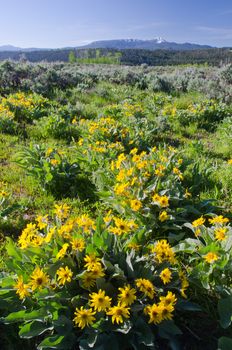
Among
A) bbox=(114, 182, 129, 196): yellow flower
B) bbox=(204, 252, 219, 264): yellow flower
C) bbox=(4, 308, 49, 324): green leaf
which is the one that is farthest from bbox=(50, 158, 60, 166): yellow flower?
bbox=(204, 252, 219, 264): yellow flower

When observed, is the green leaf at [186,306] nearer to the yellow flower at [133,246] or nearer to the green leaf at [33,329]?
the yellow flower at [133,246]

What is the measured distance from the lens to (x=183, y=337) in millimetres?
2449

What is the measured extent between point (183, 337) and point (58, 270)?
1012 millimetres

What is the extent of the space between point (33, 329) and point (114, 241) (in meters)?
0.85

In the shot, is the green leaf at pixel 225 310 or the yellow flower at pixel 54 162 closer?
the green leaf at pixel 225 310

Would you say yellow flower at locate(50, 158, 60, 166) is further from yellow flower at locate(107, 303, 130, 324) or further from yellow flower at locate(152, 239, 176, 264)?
yellow flower at locate(107, 303, 130, 324)

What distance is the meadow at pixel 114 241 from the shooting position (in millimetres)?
2232

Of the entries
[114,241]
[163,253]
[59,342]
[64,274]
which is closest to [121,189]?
[114,241]

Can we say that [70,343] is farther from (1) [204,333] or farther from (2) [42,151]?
(2) [42,151]

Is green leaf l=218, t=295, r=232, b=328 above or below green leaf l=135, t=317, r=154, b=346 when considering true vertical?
above

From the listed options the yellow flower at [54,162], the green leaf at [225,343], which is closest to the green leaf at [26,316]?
the green leaf at [225,343]

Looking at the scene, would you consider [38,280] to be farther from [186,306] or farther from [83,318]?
[186,306]

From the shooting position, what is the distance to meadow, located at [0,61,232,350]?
7.32ft

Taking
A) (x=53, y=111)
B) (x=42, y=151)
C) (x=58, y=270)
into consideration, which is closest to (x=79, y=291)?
(x=58, y=270)
